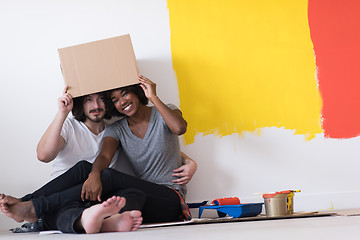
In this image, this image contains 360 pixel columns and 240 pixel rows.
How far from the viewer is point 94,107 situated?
77.5 inches

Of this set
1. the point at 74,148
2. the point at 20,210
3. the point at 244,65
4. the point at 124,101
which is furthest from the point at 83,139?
the point at 244,65

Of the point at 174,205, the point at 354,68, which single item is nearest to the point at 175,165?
the point at 174,205

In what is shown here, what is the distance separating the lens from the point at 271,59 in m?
2.21

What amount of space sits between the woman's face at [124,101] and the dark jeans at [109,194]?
0.31m

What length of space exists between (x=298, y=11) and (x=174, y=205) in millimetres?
1149

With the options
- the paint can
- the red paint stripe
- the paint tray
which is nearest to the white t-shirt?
the paint tray

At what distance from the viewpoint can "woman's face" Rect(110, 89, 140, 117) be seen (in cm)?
196

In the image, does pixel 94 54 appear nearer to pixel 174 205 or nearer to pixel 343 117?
pixel 174 205

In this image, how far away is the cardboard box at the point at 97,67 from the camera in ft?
6.14

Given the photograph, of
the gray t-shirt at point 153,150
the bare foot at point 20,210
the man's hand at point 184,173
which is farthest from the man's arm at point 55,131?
the man's hand at point 184,173

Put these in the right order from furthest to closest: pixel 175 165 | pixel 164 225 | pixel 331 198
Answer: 1. pixel 331 198
2. pixel 175 165
3. pixel 164 225

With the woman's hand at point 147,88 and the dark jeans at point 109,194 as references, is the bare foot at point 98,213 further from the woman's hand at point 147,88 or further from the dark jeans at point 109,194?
the woman's hand at point 147,88

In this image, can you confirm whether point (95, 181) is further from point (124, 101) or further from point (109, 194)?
point (124, 101)

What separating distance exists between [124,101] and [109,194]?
1.45 ft
